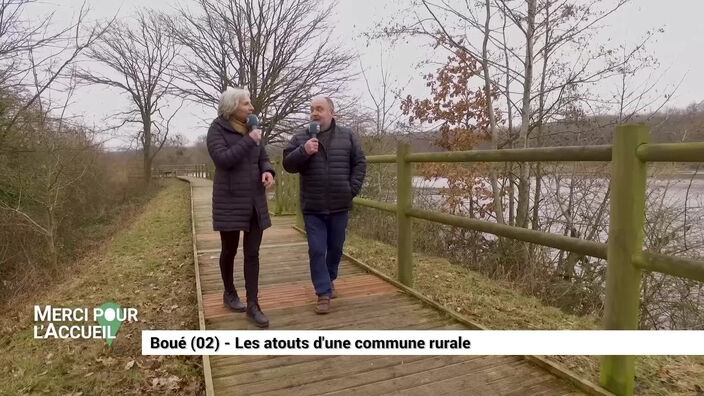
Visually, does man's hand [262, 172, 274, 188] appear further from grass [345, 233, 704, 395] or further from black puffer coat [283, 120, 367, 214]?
grass [345, 233, 704, 395]

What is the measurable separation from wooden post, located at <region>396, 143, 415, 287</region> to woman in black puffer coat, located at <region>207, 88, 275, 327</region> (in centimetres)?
130

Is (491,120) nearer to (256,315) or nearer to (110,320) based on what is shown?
(256,315)

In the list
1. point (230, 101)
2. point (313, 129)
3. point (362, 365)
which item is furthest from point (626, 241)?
point (230, 101)

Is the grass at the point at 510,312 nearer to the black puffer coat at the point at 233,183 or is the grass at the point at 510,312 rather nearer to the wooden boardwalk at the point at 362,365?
the wooden boardwalk at the point at 362,365

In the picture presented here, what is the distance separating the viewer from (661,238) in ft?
18.5

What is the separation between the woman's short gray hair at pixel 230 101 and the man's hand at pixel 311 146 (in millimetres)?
528

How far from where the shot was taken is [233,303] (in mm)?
3494

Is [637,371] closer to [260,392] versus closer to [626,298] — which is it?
[626,298]

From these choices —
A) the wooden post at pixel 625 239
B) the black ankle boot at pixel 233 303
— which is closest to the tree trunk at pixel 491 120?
the black ankle boot at pixel 233 303

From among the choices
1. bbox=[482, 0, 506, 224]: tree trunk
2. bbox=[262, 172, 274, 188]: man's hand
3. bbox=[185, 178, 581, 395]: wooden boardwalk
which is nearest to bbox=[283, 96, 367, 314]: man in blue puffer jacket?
bbox=[262, 172, 274, 188]: man's hand

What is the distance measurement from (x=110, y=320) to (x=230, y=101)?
90.1 inches

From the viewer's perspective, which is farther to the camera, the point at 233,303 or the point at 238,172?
the point at 233,303

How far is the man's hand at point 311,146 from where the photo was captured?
3.09 metres

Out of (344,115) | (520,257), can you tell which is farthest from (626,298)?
(344,115)
